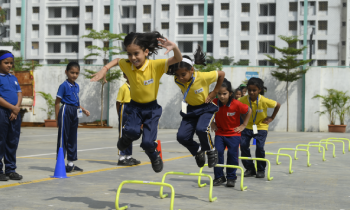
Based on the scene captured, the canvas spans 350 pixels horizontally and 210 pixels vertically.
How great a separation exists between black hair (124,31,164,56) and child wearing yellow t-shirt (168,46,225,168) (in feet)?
2.39

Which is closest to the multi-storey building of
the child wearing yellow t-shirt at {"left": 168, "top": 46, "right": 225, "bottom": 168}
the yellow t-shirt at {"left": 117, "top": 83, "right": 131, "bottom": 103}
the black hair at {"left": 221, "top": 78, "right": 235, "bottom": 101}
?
the yellow t-shirt at {"left": 117, "top": 83, "right": 131, "bottom": 103}

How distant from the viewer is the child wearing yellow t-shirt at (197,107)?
19.9 ft

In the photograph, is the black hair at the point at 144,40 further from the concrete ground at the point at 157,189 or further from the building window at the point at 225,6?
the building window at the point at 225,6

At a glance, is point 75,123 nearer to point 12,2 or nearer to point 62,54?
point 62,54

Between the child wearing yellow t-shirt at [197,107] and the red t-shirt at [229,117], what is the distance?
1.03 m

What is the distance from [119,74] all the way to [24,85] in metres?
5.88

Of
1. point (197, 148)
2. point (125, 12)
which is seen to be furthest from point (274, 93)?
point (125, 12)

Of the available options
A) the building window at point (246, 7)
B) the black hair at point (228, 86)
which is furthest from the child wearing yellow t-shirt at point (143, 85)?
the building window at point (246, 7)

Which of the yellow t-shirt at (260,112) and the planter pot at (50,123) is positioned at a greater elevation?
the yellow t-shirt at (260,112)

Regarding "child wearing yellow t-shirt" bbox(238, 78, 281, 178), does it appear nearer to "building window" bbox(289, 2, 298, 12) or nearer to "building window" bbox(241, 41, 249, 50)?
"building window" bbox(241, 41, 249, 50)

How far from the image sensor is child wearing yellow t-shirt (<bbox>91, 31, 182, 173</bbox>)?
5.22 m

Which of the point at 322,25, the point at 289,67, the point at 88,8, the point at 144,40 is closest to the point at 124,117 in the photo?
the point at 144,40

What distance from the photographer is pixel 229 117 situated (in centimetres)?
732

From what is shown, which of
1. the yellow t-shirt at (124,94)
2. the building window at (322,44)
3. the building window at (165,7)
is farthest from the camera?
the building window at (322,44)
